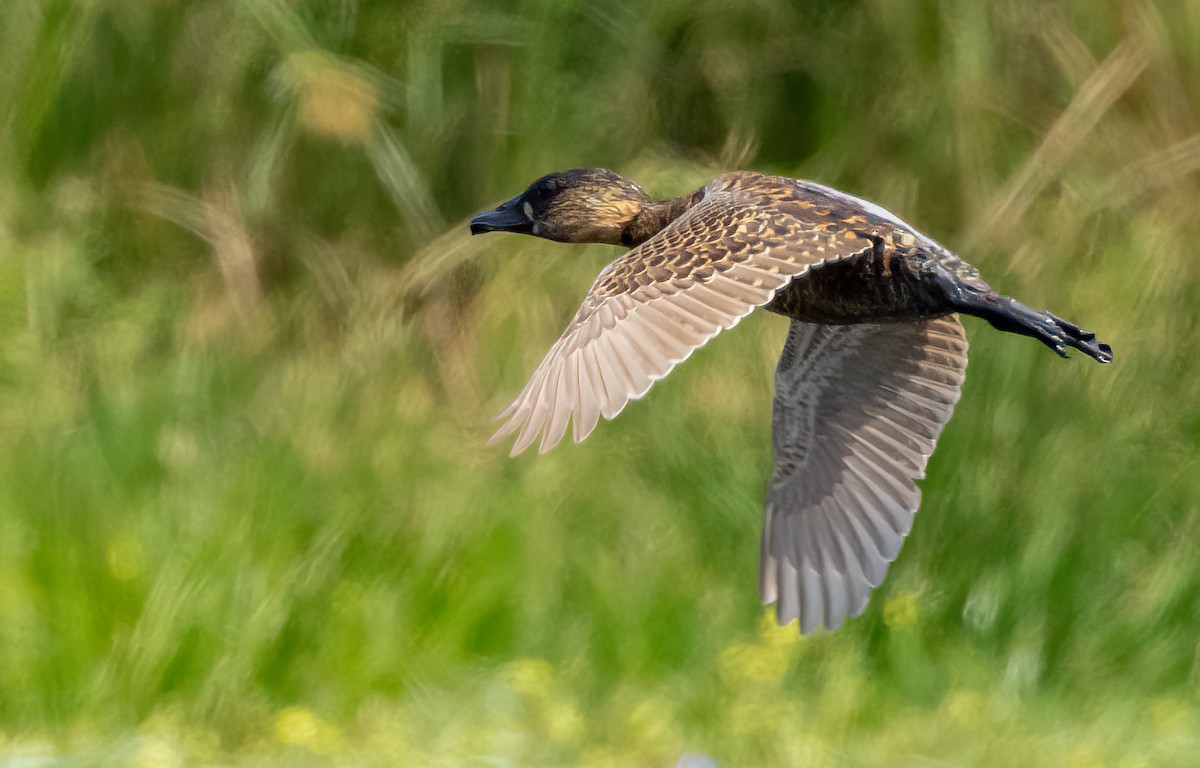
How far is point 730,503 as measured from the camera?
5.54m

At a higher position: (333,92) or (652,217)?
(652,217)

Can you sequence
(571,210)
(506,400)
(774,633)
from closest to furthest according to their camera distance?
(571,210) < (774,633) < (506,400)

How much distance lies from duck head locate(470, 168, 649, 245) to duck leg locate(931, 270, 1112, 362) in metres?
0.92

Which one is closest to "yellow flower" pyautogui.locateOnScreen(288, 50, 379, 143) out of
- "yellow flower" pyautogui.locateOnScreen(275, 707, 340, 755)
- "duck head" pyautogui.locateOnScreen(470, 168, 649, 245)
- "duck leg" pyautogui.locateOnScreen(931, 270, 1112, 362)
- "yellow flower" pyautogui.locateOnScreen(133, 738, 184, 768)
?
"duck head" pyautogui.locateOnScreen(470, 168, 649, 245)

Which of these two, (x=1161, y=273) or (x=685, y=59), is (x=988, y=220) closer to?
(x=1161, y=273)

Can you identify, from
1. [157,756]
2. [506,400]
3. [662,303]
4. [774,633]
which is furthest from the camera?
[506,400]

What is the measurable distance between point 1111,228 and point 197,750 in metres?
2.57

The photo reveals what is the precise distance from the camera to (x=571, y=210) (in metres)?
4.95

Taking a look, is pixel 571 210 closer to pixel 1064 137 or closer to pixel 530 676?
pixel 530 676

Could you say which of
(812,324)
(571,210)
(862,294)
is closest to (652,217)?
(571,210)

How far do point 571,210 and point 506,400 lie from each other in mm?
1223

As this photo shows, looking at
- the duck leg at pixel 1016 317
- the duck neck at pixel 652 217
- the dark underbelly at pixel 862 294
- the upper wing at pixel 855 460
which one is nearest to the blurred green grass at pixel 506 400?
the upper wing at pixel 855 460

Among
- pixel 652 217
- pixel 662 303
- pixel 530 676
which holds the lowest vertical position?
pixel 530 676

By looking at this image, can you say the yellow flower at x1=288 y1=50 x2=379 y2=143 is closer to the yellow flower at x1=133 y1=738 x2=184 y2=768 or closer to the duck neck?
the duck neck
